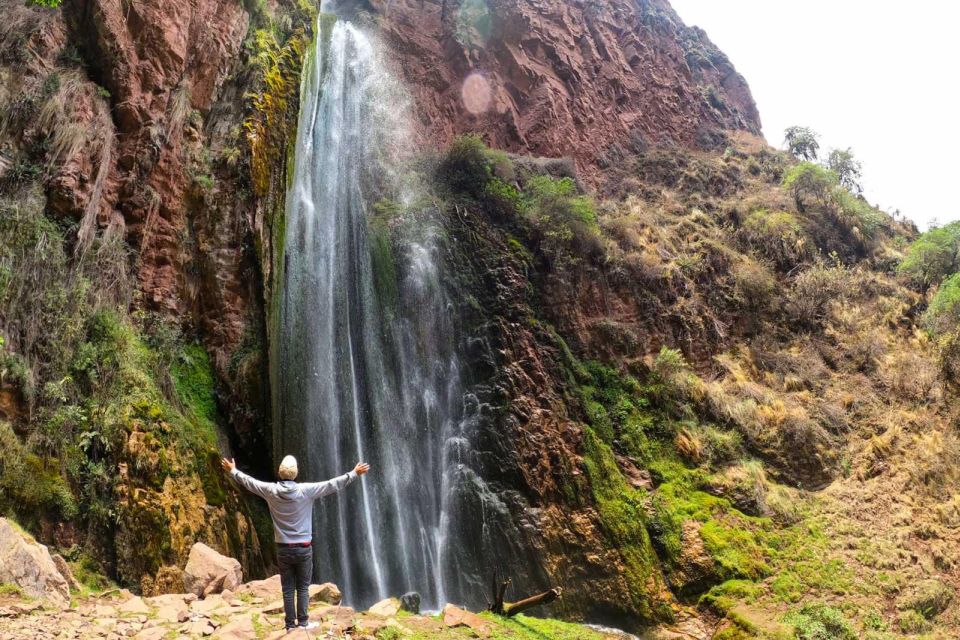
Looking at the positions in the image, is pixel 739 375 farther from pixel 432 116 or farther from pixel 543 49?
pixel 543 49

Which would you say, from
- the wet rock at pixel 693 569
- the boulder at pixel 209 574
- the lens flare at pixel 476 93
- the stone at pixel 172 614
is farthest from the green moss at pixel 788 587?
the lens flare at pixel 476 93

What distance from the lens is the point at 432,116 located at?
80.2 feet

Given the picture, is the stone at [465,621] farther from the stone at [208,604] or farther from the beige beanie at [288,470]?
the beige beanie at [288,470]

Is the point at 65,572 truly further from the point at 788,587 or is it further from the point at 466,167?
the point at 466,167

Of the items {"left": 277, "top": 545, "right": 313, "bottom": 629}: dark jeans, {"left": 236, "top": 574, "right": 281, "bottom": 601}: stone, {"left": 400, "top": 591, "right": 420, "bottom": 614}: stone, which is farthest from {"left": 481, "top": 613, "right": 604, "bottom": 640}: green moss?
{"left": 277, "top": 545, "right": 313, "bottom": 629}: dark jeans

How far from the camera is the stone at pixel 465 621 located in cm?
→ 795

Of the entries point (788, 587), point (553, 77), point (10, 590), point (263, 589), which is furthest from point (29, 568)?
point (553, 77)

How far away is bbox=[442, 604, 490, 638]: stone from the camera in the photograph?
7.95 m

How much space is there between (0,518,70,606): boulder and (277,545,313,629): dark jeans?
228cm

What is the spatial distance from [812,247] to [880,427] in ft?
31.4

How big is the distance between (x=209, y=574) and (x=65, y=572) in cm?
149

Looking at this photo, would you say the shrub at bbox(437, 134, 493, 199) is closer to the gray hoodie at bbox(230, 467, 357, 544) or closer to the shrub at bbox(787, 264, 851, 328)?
the shrub at bbox(787, 264, 851, 328)

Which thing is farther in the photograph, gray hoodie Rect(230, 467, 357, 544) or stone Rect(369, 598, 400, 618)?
stone Rect(369, 598, 400, 618)

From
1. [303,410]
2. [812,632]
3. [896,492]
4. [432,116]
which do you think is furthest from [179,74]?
[896,492]
